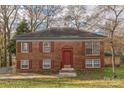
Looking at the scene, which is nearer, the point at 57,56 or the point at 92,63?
the point at 57,56

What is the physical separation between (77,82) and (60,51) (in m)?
3.16

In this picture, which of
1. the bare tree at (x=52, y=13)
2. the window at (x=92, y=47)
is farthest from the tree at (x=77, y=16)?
the window at (x=92, y=47)

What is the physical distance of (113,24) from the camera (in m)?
21.4

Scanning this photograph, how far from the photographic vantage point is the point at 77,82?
20.3m

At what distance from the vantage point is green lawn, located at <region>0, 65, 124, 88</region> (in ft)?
63.5

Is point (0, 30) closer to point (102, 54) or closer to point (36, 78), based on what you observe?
point (36, 78)

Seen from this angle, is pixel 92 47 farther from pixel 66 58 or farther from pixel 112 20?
pixel 112 20

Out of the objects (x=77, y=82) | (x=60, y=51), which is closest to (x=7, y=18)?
(x=60, y=51)

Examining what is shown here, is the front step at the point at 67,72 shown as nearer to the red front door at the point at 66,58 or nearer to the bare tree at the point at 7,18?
the red front door at the point at 66,58

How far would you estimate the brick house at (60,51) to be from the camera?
73.5ft

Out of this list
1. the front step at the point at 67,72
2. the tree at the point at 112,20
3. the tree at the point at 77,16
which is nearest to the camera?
the tree at the point at 77,16

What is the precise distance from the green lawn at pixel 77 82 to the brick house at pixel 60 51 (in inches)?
35.6

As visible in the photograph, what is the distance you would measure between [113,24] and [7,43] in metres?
4.55
